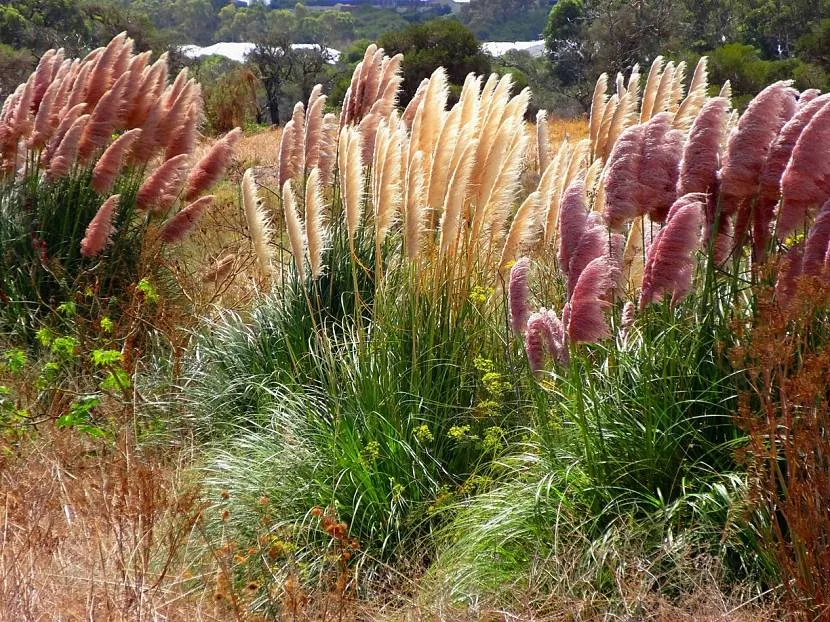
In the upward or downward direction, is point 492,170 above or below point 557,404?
above

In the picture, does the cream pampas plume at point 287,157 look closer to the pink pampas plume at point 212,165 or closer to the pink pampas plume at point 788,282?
the pink pampas plume at point 212,165

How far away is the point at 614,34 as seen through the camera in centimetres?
3173

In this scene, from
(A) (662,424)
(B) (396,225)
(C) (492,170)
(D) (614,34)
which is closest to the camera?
(A) (662,424)

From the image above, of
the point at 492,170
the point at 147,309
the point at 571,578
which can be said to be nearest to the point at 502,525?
the point at 571,578

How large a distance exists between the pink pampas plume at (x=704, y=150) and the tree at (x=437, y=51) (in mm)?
23285

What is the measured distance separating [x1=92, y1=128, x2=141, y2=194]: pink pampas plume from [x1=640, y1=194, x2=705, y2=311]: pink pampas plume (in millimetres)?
4208

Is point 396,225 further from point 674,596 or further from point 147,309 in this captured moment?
point 674,596

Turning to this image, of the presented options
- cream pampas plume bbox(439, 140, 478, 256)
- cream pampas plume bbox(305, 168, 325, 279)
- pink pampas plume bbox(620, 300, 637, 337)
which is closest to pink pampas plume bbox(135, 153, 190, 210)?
cream pampas plume bbox(305, 168, 325, 279)

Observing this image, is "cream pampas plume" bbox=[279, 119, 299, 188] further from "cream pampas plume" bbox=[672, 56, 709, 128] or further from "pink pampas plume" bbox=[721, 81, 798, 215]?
"pink pampas plume" bbox=[721, 81, 798, 215]

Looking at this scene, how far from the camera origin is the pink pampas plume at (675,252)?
2.98m

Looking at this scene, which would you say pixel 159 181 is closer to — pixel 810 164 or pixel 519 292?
pixel 519 292

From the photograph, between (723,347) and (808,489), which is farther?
(723,347)

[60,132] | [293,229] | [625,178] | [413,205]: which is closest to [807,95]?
[625,178]

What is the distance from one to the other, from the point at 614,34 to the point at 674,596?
3055 cm
